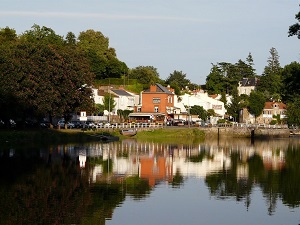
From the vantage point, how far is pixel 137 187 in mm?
43000

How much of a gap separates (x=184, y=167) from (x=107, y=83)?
3443 inches

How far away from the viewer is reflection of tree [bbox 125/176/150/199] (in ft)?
130

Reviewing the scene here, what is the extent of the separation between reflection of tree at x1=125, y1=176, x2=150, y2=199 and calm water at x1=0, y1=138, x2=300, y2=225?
6 centimetres

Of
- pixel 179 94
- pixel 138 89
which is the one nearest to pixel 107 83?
pixel 138 89

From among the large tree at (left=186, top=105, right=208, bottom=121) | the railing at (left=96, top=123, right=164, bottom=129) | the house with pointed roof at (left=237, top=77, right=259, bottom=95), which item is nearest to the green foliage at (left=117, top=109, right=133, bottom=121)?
the railing at (left=96, top=123, right=164, bottom=129)

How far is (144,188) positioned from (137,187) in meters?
0.61

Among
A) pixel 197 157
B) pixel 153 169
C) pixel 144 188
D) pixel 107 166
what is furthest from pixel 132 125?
pixel 144 188

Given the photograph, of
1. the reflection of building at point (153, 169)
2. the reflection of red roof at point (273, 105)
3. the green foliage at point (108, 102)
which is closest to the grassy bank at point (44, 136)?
the reflection of building at point (153, 169)

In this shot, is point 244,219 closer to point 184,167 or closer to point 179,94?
point 184,167

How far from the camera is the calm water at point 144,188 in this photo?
106 feet

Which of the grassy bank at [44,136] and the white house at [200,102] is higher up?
the white house at [200,102]

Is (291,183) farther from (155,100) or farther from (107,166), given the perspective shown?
(155,100)

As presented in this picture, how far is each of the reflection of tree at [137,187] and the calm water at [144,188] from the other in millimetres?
59

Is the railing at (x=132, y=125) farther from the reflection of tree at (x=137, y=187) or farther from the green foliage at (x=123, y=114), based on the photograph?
the reflection of tree at (x=137, y=187)
